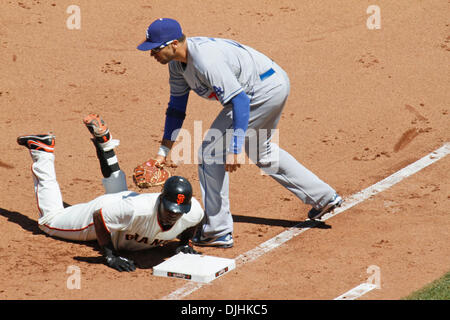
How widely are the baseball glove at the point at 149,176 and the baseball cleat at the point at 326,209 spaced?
1.40m

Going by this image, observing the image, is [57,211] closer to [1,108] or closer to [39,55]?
[1,108]

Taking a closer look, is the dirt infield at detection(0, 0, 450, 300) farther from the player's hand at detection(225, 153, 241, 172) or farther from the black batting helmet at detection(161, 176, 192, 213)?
the player's hand at detection(225, 153, 241, 172)

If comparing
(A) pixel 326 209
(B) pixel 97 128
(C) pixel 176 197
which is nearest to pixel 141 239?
(C) pixel 176 197

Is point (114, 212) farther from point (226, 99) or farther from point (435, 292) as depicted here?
point (435, 292)

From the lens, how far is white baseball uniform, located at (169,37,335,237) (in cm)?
597

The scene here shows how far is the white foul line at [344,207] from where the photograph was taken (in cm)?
588

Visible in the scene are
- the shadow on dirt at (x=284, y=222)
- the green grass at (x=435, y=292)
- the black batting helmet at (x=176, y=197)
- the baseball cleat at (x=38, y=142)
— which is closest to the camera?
the green grass at (x=435, y=292)

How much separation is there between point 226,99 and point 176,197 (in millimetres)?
809

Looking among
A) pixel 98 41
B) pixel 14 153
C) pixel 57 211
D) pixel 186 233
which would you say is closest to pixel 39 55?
pixel 98 41

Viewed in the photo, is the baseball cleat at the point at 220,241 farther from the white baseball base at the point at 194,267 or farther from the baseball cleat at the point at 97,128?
the baseball cleat at the point at 97,128

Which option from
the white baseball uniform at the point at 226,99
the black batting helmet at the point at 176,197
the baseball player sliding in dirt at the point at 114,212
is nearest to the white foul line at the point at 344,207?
the white baseball uniform at the point at 226,99

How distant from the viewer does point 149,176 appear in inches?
250

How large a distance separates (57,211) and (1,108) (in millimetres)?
2958

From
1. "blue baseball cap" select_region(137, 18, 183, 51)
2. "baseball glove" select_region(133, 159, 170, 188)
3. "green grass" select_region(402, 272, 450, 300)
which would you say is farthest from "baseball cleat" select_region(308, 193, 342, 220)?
"blue baseball cap" select_region(137, 18, 183, 51)
